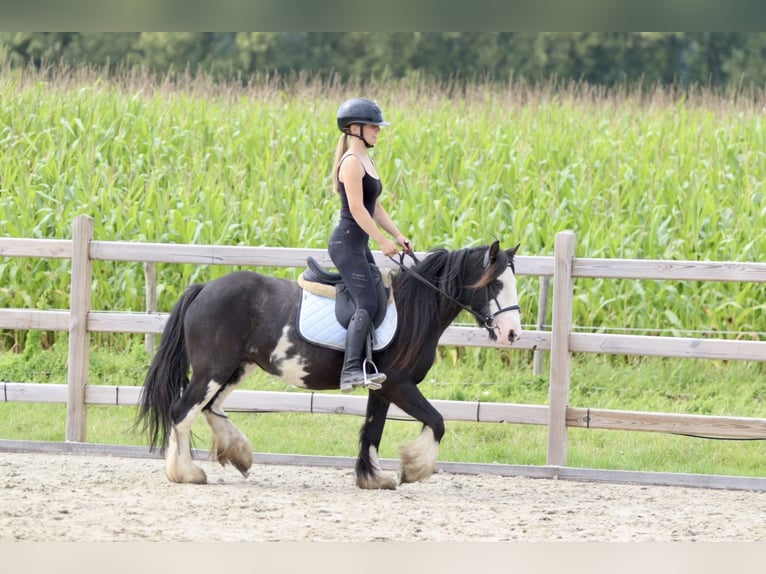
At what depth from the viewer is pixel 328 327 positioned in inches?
213

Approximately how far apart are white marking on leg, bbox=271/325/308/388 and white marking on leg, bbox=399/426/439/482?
0.72m

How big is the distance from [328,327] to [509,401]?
3111 millimetres

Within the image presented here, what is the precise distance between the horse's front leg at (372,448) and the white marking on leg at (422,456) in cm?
32

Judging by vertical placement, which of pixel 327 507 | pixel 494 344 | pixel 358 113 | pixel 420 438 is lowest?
pixel 327 507

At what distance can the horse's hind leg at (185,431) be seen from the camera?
551 cm

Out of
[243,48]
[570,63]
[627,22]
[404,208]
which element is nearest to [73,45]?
[243,48]

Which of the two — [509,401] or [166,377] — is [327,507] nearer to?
[166,377]

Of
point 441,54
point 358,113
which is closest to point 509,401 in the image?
point 358,113

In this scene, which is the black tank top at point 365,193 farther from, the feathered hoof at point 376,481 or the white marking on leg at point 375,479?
the feathered hoof at point 376,481

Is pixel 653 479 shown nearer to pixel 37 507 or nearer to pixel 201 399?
pixel 201 399

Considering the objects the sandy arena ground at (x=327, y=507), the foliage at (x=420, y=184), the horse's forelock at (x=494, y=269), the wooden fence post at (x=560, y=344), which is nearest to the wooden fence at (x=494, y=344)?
the wooden fence post at (x=560, y=344)

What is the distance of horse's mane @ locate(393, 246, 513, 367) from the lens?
544cm

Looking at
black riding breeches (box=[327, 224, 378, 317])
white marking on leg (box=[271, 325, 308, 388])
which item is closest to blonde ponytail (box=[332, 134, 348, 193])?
black riding breeches (box=[327, 224, 378, 317])

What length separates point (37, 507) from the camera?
190 inches
